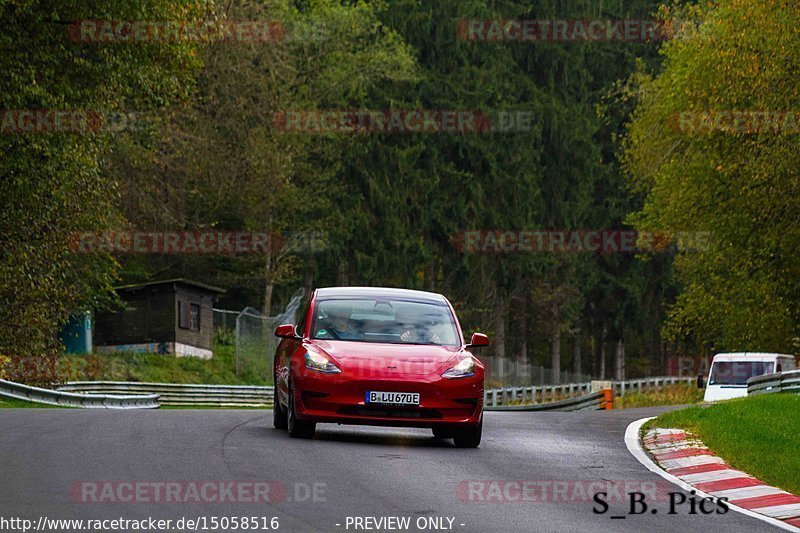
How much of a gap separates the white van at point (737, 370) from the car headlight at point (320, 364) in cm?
2442

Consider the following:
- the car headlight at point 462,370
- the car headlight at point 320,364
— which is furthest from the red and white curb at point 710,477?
Result: the car headlight at point 320,364

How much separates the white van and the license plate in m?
24.3

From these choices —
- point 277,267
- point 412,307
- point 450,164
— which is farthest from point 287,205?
point 412,307

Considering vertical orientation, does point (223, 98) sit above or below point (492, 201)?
above

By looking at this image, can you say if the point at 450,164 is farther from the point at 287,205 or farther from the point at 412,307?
the point at 412,307

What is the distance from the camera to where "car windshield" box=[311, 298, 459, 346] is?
54.6 ft

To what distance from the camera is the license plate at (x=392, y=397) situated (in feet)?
51.1

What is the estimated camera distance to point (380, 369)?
1570cm

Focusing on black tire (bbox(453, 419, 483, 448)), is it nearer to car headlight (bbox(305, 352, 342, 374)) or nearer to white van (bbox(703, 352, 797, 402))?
car headlight (bbox(305, 352, 342, 374))

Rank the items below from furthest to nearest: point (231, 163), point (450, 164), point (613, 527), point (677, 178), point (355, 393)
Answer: point (450, 164) < point (231, 163) < point (677, 178) < point (355, 393) < point (613, 527)

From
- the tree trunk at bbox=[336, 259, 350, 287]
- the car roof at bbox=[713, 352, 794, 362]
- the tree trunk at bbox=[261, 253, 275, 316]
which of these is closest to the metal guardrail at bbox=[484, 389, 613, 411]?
the car roof at bbox=[713, 352, 794, 362]

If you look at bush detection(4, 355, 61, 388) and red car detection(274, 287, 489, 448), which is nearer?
red car detection(274, 287, 489, 448)

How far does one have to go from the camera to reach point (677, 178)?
43188 millimetres

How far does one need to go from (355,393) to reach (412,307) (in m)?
1.93
